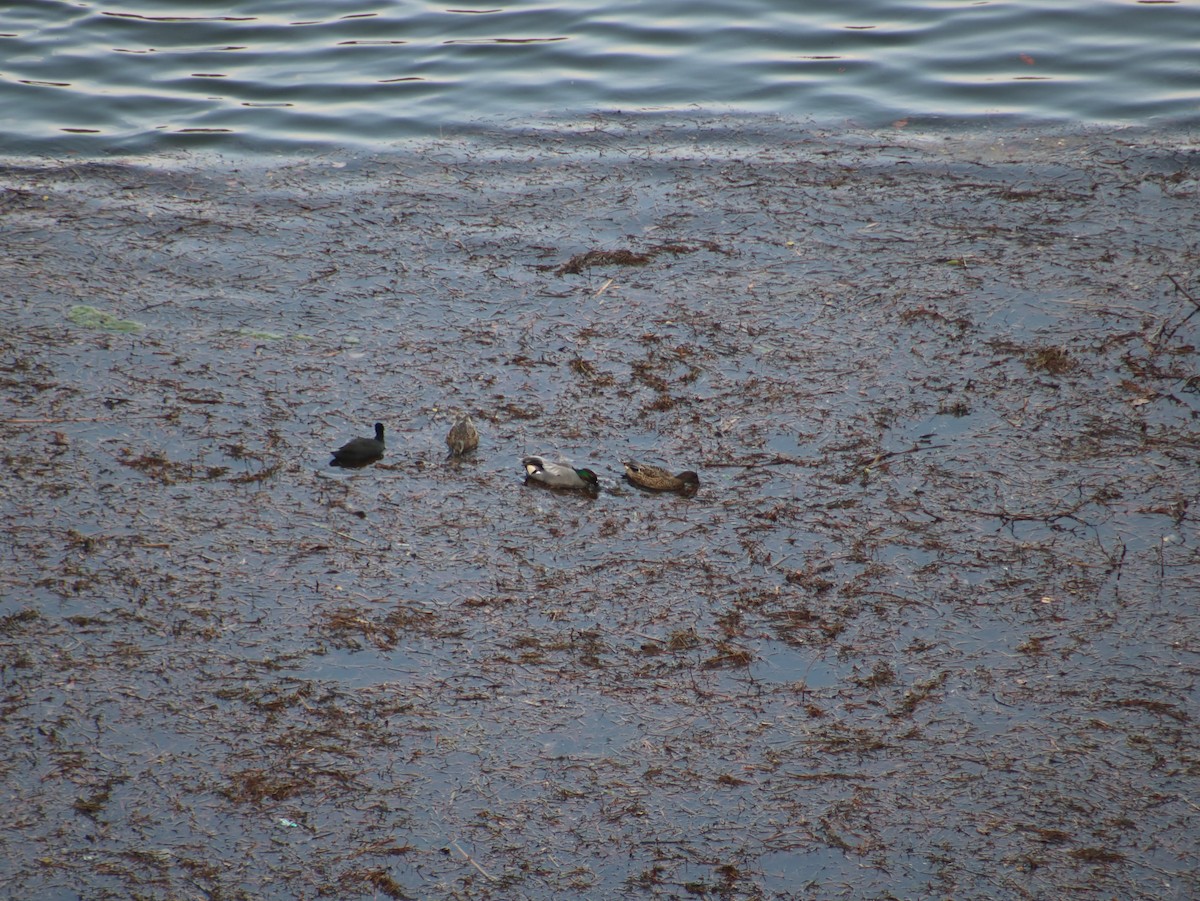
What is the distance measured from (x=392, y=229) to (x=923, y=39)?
295 inches

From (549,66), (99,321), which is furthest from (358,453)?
(549,66)

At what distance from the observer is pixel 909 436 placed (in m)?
6.55

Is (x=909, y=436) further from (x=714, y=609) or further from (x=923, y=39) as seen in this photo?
(x=923, y=39)

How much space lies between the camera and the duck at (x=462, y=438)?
20.5 ft

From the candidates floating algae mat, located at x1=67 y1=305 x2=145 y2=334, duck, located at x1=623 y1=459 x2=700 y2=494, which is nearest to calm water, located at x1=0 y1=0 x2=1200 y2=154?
floating algae mat, located at x1=67 y1=305 x2=145 y2=334

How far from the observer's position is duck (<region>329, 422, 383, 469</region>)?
6.16 m

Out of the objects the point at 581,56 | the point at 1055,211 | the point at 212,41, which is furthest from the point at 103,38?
the point at 1055,211

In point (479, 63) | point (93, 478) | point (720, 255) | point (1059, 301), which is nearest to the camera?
point (93, 478)

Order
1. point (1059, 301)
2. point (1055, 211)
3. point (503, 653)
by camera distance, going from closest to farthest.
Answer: point (503, 653) < point (1059, 301) < point (1055, 211)

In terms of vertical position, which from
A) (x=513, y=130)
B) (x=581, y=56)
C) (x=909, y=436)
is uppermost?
(x=581, y=56)

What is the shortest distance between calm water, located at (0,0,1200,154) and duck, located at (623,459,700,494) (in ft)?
19.5

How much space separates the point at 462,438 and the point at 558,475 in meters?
0.61

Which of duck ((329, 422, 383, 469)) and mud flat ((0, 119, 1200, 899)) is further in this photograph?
duck ((329, 422, 383, 469))

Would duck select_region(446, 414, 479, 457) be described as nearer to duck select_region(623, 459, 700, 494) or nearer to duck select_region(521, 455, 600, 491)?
duck select_region(521, 455, 600, 491)
